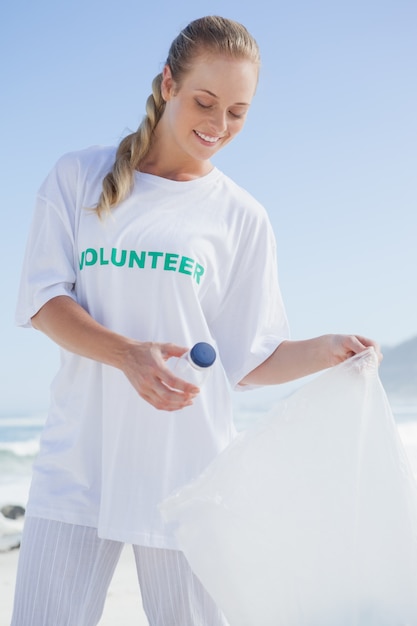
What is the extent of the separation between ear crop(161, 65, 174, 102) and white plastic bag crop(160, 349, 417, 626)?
2.38ft

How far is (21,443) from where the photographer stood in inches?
520

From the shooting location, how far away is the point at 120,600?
498 cm

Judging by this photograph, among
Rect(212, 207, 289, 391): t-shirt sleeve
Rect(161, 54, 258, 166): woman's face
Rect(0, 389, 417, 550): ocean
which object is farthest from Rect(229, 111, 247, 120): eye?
Rect(0, 389, 417, 550): ocean

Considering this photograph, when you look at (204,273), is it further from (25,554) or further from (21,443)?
(21,443)

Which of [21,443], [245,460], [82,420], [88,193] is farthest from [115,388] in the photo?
[21,443]

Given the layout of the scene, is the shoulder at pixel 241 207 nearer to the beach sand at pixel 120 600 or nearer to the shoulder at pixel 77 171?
the shoulder at pixel 77 171

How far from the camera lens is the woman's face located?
2021mm

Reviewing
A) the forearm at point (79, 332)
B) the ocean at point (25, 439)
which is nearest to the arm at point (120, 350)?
the forearm at point (79, 332)

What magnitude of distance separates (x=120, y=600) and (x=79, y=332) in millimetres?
3424

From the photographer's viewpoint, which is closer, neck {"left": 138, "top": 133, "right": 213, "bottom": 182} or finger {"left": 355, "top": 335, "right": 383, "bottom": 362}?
finger {"left": 355, "top": 335, "right": 383, "bottom": 362}

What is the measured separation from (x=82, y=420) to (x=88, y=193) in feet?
1.68

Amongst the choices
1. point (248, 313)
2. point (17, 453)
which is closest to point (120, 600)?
point (248, 313)

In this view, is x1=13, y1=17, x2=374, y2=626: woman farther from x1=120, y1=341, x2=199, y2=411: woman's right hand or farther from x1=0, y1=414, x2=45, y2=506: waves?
x1=0, y1=414, x2=45, y2=506: waves

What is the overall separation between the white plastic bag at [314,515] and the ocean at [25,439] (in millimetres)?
Answer: 6744
